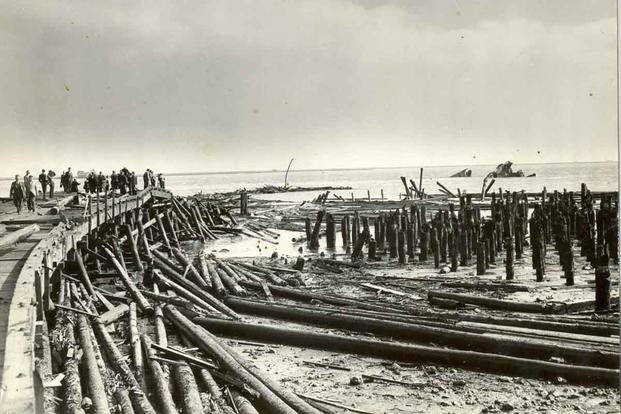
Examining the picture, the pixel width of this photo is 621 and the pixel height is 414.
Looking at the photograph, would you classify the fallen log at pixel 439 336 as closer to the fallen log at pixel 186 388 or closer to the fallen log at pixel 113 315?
the fallen log at pixel 113 315

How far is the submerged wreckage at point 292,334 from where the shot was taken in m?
5.88

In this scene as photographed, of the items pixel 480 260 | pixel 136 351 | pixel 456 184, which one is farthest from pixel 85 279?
pixel 456 184

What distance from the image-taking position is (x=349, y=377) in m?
7.26

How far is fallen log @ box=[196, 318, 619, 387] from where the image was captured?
6.52 meters

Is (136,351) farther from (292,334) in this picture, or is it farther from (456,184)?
(456,184)

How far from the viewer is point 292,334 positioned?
28.4ft

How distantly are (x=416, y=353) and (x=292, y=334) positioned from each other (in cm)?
215

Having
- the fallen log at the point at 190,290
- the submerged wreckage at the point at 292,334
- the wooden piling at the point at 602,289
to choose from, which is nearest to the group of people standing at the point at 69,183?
the submerged wreckage at the point at 292,334

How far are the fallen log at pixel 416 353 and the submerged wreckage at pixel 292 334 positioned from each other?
0.06ft

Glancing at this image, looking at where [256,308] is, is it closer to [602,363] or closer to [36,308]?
[36,308]

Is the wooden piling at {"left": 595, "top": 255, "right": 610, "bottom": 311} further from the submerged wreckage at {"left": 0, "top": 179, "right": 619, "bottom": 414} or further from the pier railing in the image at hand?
the pier railing

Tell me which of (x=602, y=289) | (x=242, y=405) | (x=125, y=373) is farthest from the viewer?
(x=602, y=289)

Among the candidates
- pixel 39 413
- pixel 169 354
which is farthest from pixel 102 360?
pixel 39 413

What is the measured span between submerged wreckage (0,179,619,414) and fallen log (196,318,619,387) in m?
0.02
